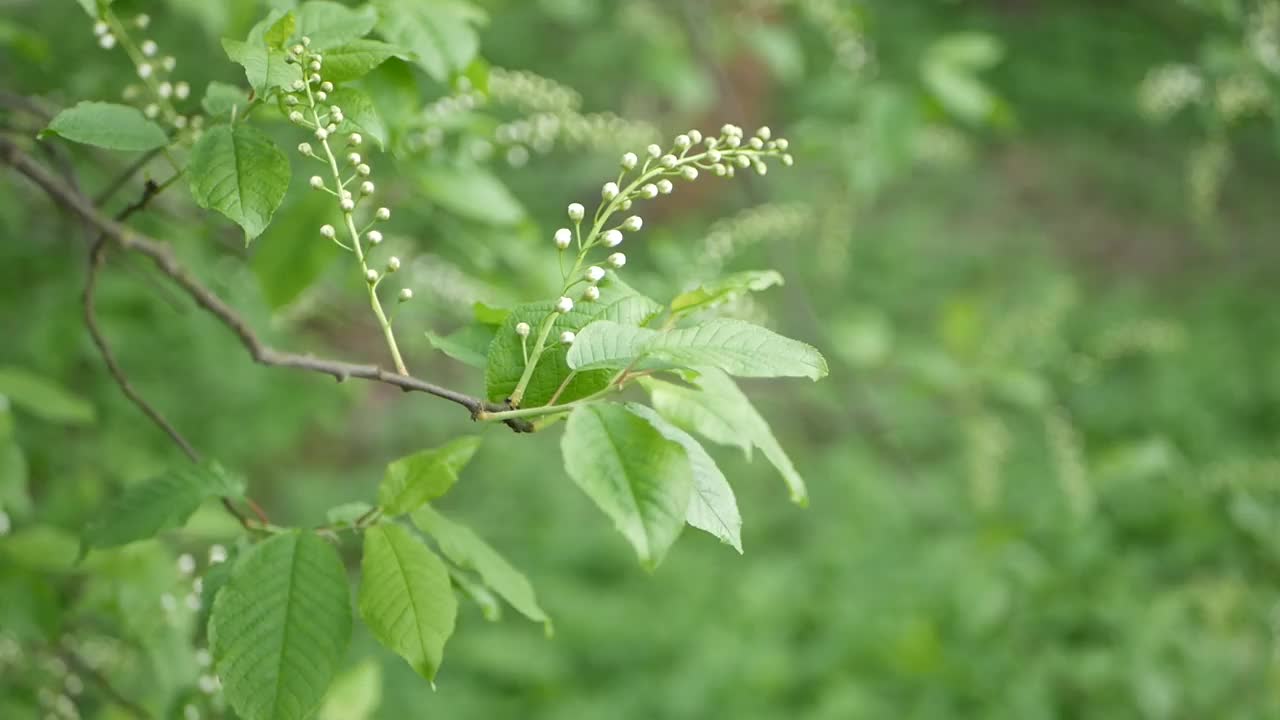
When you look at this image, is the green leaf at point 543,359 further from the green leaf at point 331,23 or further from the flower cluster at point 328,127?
the green leaf at point 331,23

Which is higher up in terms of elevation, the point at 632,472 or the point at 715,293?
the point at 715,293

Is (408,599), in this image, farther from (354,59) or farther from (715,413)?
(354,59)

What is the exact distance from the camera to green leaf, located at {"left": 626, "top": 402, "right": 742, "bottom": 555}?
3.43 ft

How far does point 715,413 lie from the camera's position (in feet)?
3.47

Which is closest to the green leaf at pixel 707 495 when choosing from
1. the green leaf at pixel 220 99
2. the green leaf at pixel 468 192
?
the green leaf at pixel 220 99

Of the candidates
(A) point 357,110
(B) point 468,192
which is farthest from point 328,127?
(B) point 468,192

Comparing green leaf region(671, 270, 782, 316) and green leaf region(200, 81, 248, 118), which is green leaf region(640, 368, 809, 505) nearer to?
green leaf region(671, 270, 782, 316)

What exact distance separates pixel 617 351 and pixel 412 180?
1005 millimetres

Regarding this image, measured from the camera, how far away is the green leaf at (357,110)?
1.14 meters

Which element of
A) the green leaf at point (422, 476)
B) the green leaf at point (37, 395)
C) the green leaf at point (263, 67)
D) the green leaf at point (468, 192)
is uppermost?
the green leaf at point (468, 192)

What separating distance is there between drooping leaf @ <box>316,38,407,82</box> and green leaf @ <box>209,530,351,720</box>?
50 cm

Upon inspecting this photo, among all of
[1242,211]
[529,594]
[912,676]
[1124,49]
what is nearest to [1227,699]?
[912,676]

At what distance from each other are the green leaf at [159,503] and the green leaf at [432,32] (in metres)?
Result: 0.59

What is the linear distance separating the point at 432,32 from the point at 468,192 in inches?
17.4
